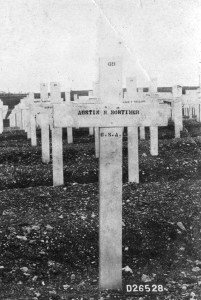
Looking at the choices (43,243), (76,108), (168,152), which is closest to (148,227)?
(43,243)

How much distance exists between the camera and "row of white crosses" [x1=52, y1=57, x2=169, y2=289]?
4184mm

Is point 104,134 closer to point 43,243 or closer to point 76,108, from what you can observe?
point 76,108

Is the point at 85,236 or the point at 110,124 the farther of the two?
the point at 85,236

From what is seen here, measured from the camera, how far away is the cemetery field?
4.56 metres

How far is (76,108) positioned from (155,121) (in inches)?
27.5

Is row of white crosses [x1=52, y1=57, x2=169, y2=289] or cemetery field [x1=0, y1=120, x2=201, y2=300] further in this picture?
cemetery field [x1=0, y1=120, x2=201, y2=300]

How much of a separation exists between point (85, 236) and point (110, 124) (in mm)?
1720

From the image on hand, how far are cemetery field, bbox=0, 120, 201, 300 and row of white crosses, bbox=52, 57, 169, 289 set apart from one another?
38cm

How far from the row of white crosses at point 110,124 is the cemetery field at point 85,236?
379 mm

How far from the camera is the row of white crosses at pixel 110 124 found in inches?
165

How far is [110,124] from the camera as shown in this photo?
13.7ft

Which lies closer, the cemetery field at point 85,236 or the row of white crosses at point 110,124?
the row of white crosses at point 110,124

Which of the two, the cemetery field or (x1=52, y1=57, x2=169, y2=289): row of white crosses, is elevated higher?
(x1=52, y1=57, x2=169, y2=289): row of white crosses

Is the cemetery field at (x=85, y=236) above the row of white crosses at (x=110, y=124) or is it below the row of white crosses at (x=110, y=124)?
below
